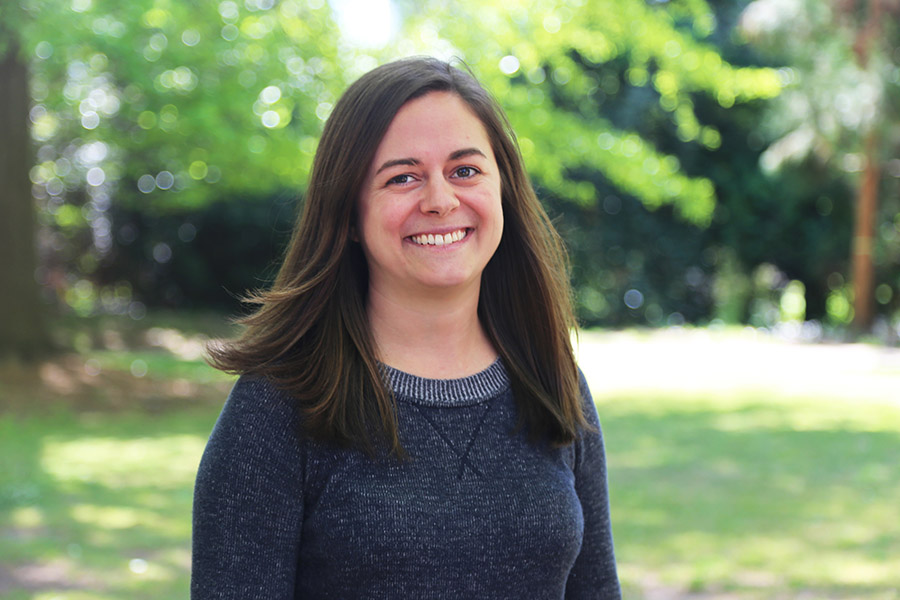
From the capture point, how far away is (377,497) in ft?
5.57

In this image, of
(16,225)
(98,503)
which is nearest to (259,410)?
(98,503)

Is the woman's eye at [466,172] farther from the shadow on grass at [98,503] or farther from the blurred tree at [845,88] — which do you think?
the blurred tree at [845,88]

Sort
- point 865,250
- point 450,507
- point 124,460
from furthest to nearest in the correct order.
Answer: point 865,250
point 124,460
point 450,507

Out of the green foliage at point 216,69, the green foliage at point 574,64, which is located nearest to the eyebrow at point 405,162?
the green foliage at point 574,64

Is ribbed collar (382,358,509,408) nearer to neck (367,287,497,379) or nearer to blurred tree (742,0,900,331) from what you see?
neck (367,287,497,379)

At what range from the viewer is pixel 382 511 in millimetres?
1681

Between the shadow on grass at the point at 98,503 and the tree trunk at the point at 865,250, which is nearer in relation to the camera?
the shadow on grass at the point at 98,503

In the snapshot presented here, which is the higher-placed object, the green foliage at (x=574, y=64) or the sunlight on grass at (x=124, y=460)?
the green foliage at (x=574, y=64)

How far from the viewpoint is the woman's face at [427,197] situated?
1812 mm

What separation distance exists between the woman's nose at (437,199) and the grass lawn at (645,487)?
10.9 ft

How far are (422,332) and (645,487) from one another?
5110mm

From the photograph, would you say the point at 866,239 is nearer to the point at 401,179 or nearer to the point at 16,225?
the point at 16,225

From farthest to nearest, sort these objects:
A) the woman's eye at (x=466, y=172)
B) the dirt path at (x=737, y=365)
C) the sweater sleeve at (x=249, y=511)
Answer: the dirt path at (x=737, y=365)
the woman's eye at (x=466, y=172)
the sweater sleeve at (x=249, y=511)

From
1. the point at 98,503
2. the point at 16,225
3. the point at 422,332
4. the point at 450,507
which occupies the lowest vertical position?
the point at 98,503
